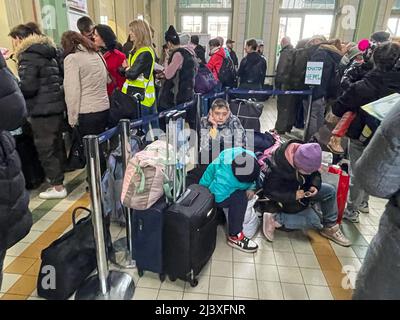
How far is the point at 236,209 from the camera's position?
2.28 metres

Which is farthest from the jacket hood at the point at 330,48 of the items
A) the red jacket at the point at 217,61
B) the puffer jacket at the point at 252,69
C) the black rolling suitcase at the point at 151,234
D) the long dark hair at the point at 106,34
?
the black rolling suitcase at the point at 151,234

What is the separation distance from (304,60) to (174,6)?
19.7 ft

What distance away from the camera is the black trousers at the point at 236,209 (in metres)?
2.26

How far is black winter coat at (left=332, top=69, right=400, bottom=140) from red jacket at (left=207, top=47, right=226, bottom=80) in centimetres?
305

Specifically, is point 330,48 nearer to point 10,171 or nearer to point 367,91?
point 367,91

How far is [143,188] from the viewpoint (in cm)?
170

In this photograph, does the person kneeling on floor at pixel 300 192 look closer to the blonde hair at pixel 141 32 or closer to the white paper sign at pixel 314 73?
the blonde hair at pixel 141 32

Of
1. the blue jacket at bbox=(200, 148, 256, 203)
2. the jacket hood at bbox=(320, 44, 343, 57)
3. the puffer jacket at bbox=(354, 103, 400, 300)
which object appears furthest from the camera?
the jacket hood at bbox=(320, 44, 343, 57)

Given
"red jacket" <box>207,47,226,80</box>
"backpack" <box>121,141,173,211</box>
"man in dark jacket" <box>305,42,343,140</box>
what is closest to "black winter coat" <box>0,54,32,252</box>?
"backpack" <box>121,141,173,211</box>

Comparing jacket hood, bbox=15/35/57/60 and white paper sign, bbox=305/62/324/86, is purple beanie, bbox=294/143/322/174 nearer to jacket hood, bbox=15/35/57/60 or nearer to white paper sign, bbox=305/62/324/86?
jacket hood, bbox=15/35/57/60

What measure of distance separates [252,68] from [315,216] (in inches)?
152

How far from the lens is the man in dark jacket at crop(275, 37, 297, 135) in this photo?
4957mm

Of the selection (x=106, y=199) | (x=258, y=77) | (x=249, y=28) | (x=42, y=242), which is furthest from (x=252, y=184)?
(x=249, y=28)
